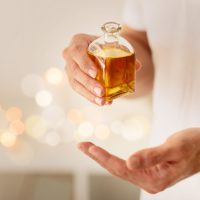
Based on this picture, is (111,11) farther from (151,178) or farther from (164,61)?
(151,178)

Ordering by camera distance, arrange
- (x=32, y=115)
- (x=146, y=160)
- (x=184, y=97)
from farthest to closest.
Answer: (x=32, y=115), (x=184, y=97), (x=146, y=160)

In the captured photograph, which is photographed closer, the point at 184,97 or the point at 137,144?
the point at 184,97

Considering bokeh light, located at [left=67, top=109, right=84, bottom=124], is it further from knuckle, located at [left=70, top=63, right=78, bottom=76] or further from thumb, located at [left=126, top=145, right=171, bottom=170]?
thumb, located at [left=126, top=145, right=171, bottom=170]

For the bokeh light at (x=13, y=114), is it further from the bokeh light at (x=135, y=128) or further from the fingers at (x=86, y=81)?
the fingers at (x=86, y=81)

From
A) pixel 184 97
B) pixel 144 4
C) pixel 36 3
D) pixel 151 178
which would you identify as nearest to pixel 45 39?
pixel 36 3

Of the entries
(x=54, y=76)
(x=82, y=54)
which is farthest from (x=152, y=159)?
(x=54, y=76)

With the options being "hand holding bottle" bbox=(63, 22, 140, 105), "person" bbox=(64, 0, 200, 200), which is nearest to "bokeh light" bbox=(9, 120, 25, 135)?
"person" bbox=(64, 0, 200, 200)

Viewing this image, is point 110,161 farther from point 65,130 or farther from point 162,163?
point 65,130
